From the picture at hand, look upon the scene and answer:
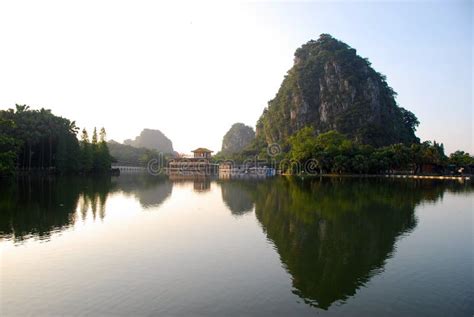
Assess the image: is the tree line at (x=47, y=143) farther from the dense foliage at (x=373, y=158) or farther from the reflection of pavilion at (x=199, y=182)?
the dense foliage at (x=373, y=158)

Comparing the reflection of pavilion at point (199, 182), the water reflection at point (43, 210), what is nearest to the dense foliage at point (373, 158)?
the reflection of pavilion at point (199, 182)

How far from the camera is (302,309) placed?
9883 mm

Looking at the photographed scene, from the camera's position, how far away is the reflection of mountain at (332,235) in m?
11.9

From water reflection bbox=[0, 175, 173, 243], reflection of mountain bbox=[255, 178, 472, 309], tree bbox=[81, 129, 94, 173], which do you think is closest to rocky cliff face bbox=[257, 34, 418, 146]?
tree bbox=[81, 129, 94, 173]

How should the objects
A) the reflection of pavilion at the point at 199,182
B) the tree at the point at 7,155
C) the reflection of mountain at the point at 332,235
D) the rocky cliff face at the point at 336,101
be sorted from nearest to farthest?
the reflection of mountain at the point at 332,235 < the tree at the point at 7,155 < the reflection of pavilion at the point at 199,182 < the rocky cliff face at the point at 336,101

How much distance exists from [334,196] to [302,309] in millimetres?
24803

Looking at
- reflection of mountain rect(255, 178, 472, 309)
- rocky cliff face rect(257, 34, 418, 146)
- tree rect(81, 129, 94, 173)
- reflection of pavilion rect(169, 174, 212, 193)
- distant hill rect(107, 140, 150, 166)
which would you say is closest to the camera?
reflection of mountain rect(255, 178, 472, 309)

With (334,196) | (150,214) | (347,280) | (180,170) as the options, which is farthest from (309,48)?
(347,280)

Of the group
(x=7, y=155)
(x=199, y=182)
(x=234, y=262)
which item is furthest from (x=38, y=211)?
(x=199, y=182)

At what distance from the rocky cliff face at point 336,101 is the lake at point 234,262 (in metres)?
86.1

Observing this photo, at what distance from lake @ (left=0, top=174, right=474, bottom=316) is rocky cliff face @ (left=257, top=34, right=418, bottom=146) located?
86.1 m

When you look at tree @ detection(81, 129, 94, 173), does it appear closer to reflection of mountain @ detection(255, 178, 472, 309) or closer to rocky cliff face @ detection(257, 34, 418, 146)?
reflection of mountain @ detection(255, 178, 472, 309)

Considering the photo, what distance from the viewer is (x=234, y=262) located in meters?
13.9

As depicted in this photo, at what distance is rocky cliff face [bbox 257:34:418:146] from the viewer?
110500 millimetres
